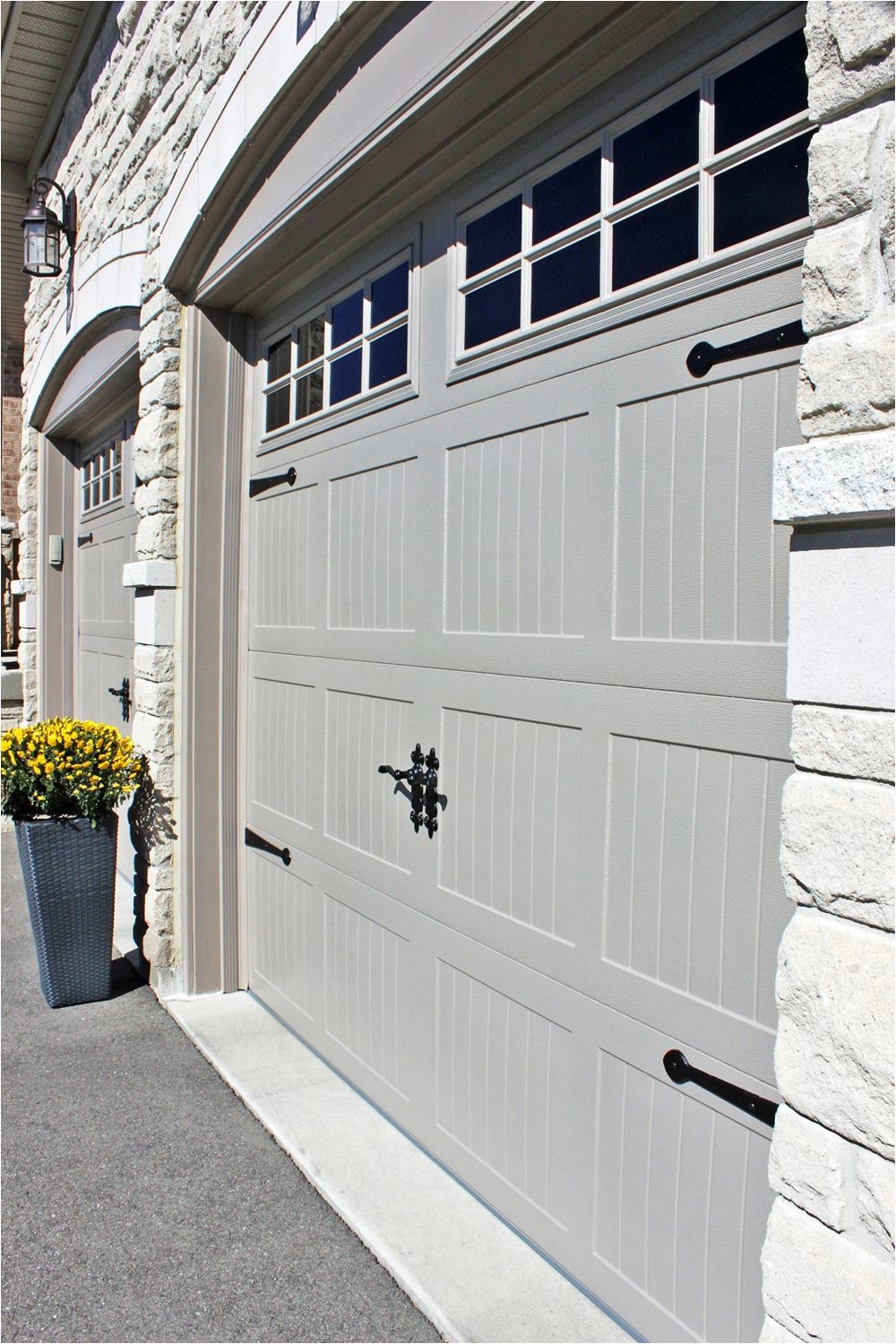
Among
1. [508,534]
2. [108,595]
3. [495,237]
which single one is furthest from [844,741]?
[108,595]

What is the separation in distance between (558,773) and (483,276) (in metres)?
1.45

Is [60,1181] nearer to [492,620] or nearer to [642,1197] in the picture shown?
[642,1197]

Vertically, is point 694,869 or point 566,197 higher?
point 566,197

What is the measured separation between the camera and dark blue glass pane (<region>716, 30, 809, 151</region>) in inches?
75.0

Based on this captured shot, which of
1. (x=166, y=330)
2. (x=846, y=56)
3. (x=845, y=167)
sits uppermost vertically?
(x=166, y=330)

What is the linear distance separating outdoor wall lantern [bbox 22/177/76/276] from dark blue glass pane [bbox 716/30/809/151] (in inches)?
212

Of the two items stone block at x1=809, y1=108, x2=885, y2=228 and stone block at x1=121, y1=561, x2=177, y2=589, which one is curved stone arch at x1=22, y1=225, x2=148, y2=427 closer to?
stone block at x1=121, y1=561, x2=177, y2=589

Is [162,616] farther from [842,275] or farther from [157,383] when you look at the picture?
[842,275]

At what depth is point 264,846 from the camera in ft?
14.1

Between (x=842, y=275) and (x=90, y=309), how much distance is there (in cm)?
517

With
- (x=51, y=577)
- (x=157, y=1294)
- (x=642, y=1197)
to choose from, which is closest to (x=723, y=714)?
(x=642, y=1197)

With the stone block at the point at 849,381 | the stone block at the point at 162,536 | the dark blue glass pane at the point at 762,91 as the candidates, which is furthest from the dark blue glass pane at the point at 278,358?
the stone block at the point at 849,381

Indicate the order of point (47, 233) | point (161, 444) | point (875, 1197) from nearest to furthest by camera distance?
point (875, 1197), point (161, 444), point (47, 233)

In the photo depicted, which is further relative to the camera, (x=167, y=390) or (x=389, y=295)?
(x=167, y=390)
